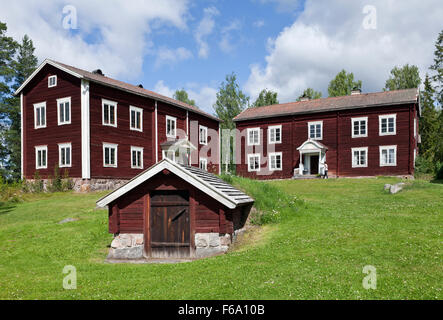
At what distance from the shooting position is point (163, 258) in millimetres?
15125

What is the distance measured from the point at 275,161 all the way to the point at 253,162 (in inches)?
102

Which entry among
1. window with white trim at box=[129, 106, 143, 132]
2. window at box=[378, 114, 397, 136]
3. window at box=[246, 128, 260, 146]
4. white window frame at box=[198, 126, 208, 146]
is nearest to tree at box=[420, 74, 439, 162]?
window at box=[378, 114, 397, 136]

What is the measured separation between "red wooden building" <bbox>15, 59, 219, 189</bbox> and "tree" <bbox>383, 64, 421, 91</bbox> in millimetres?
44576

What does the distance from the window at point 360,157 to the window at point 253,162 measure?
1039 cm

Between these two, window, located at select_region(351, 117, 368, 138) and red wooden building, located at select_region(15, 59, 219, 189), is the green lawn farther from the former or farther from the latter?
window, located at select_region(351, 117, 368, 138)

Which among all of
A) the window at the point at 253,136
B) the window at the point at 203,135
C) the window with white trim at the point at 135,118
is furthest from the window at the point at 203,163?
the window with white trim at the point at 135,118

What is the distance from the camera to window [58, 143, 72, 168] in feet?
99.8

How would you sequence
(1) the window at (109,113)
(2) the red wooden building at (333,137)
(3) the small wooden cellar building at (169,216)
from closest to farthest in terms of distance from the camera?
(3) the small wooden cellar building at (169,216), (1) the window at (109,113), (2) the red wooden building at (333,137)

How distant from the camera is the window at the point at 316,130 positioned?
42531mm

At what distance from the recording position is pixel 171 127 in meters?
37.7

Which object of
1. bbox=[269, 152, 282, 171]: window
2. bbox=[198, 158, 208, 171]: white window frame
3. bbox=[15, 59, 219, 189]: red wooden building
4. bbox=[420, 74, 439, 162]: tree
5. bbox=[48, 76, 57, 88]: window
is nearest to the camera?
bbox=[15, 59, 219, 189]: red wooden building

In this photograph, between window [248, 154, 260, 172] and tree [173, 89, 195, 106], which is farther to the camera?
tree [173, 89, 195, 106]

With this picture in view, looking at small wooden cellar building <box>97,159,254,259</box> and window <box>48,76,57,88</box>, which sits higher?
window <box>48,76,57,88</box>

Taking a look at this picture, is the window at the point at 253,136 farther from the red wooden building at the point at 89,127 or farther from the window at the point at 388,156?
the window at the point at 388,156
